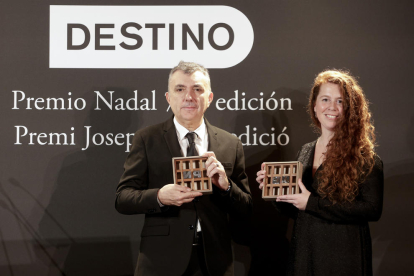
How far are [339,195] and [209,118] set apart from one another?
1.41 metres

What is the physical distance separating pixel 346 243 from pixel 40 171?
7.86 ft

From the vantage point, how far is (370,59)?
359 cm

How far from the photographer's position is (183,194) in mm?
2367

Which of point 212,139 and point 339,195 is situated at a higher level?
point 212,139

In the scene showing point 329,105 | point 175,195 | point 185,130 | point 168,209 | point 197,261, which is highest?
point 329,105

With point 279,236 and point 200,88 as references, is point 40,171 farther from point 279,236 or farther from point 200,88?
point 279,236

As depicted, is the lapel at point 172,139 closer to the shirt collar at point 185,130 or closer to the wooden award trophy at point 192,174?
the shirt collar at point 185,130

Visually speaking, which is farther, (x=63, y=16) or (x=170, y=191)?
(x=63, y=16)

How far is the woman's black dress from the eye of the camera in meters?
2.47

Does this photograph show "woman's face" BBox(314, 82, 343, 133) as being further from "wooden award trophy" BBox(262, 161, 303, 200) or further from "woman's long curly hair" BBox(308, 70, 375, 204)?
"wooden award trophy" BBox(262, 161, 303, 200)

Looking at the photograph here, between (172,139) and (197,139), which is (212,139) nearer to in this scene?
(197,139)

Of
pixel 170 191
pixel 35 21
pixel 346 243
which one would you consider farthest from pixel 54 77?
pixel 346 243

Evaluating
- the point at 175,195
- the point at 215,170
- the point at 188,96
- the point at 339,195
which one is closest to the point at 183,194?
the point at 175,195

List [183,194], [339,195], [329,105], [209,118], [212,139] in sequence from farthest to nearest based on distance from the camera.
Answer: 1. [209,118]
2. [212,139]
3. [329,105]
4. [339,195]
5. [183,194]
